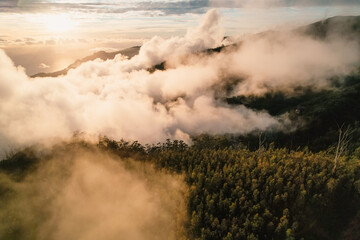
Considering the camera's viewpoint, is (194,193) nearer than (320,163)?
Yes

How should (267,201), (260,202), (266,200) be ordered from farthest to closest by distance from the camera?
(266,200) → (267,201) → (260,202)

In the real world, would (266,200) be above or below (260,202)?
below

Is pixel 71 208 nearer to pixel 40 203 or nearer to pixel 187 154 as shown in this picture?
pixel 40 203

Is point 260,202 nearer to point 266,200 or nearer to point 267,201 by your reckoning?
point 267,201

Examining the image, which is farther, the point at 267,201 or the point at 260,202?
the point at 267,201

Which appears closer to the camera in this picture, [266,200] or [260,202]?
[260,202]

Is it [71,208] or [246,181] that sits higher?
[246,181]

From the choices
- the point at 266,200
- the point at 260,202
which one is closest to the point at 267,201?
the point at 266,200

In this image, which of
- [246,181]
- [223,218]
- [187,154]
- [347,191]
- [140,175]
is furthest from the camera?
[187,154]

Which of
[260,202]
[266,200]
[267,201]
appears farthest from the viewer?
[266,200]

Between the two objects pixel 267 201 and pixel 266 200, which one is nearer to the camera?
pixel 267 201

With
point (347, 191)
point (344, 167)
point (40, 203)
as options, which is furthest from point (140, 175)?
point (344, 167)
